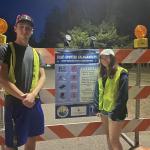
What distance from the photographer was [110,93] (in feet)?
20.8

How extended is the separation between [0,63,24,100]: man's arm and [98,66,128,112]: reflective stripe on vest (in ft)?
5.21

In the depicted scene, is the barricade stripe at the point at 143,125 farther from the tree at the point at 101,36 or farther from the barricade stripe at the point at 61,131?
the tree at the point at 101,36

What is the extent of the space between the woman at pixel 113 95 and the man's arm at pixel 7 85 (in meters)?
1.57

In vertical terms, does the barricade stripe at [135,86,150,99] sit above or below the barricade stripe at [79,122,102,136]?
above

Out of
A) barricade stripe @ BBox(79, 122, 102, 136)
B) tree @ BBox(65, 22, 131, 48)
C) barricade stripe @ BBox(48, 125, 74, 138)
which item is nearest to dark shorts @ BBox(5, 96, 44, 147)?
barricade stripe @ BBox(48, 125, 74, 138)

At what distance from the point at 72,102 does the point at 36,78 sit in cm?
159

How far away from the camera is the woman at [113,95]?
6.21 m

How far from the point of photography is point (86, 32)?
93312 mm

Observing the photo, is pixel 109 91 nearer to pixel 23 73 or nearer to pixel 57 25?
pixel 23 73

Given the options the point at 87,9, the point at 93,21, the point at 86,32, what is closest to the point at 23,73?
the point at 86,32

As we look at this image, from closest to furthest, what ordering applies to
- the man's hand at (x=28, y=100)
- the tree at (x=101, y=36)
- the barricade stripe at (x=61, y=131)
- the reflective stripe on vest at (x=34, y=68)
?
the man's hand at (x=28, y=100), the reflective stripe on vest at (x=34, y=68), the barricade stripe at (x=61, y=131), the tree at (x=101, y=36)

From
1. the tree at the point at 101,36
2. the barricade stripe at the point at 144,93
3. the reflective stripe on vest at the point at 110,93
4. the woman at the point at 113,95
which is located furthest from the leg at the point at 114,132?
the tree at the point at 101,36

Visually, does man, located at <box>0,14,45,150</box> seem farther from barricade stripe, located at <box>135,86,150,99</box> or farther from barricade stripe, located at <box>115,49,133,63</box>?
barricade stripe, located at <box>135,86,150,99</box>

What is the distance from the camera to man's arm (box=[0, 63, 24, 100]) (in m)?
5.14
